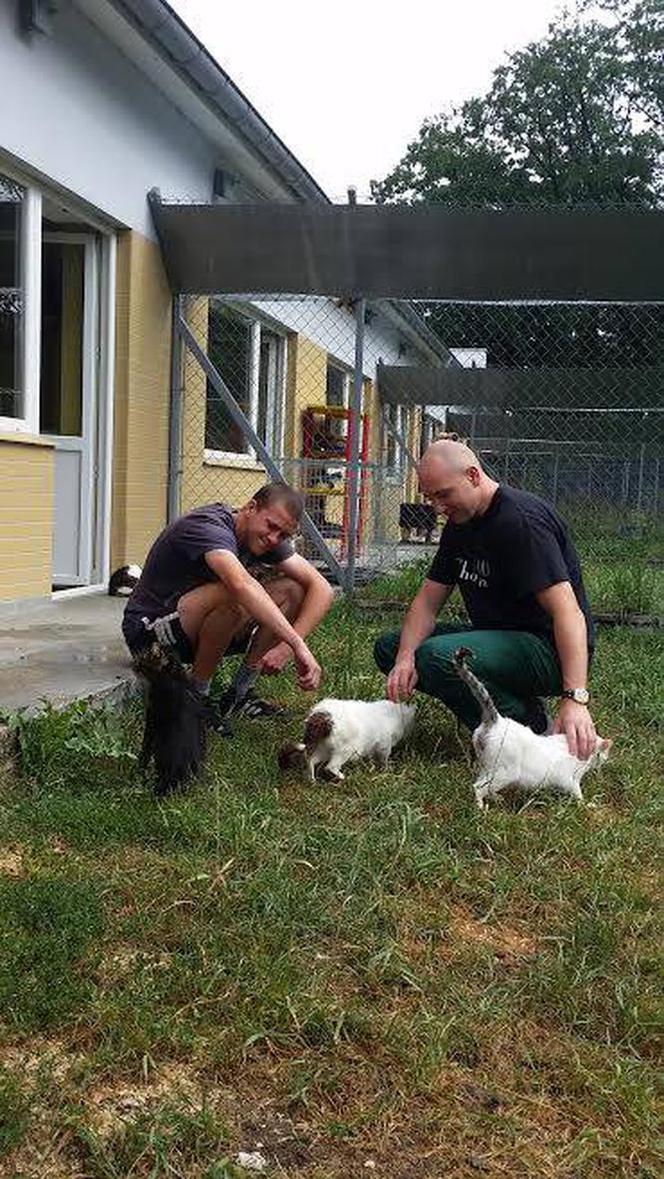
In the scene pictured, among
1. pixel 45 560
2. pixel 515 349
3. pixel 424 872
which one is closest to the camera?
pixel 424 872

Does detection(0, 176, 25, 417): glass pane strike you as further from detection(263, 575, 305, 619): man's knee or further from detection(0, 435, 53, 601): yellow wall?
detection(263, 575, 305, 619): man's knee

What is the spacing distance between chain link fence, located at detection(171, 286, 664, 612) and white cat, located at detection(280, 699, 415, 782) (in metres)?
3.49

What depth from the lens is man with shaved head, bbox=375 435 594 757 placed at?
3770mm

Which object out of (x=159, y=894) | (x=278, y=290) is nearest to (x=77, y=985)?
(x=159, y=894)

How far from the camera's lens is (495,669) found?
405 cm

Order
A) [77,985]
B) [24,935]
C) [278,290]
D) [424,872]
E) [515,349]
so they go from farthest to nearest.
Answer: [515,349] → [278,290] → [424,872] → [24,935] → [77,985]

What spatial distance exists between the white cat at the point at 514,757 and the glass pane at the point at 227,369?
617 cm

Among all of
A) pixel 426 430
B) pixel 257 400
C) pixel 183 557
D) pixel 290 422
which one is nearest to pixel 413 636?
pixel 183 557

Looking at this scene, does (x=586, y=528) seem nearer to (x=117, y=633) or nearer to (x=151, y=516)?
(x=151, y=516)

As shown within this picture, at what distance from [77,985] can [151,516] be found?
6.18 meters

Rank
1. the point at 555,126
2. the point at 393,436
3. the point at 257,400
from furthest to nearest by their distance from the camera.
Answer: the point at 555,126, the point at 393,436, the point at 257,400

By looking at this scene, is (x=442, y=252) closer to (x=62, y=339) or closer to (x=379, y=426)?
(x=62, y=339)

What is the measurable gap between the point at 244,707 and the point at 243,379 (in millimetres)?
6724

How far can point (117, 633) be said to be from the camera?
235 inches
